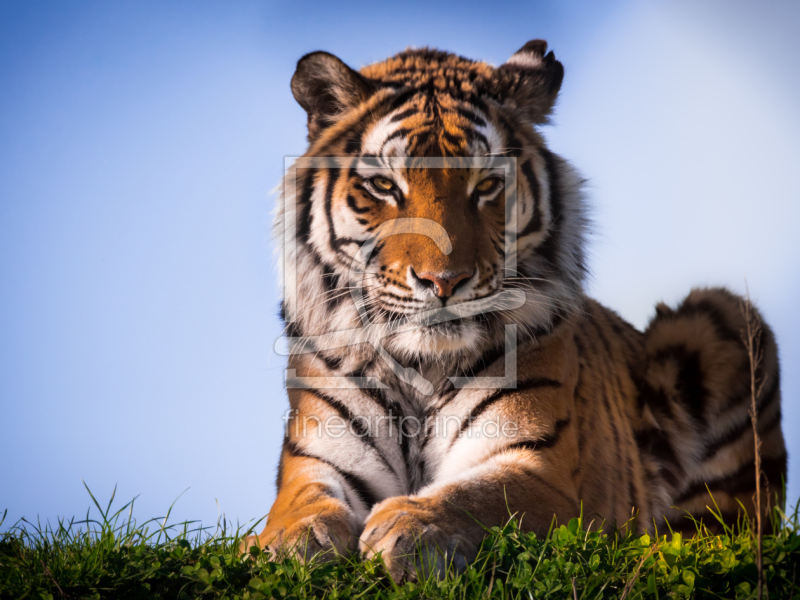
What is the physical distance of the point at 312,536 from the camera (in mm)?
1785

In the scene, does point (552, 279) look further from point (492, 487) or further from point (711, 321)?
point (711, 321)

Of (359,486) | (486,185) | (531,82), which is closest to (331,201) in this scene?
(486,185)

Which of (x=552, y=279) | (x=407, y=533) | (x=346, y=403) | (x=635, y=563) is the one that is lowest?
(x=635, y=563)

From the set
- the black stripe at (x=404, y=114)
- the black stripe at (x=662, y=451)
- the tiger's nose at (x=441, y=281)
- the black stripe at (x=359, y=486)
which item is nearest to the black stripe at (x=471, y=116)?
the black stripe at (x=404, y=114)

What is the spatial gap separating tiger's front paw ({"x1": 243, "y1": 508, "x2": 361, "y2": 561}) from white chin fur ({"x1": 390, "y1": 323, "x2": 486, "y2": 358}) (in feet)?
1.90

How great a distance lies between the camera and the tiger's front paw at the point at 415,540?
64.2 inches

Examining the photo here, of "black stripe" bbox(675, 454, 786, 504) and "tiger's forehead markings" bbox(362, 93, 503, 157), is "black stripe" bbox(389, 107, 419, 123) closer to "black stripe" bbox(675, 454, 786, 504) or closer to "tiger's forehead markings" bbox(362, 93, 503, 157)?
"tiger's forehead markings" bbox(362, 93, 503, 157)

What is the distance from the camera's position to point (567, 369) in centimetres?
238

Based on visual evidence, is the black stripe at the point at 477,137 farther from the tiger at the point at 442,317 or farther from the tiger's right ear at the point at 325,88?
the tiger's right ear at the point at 325,88

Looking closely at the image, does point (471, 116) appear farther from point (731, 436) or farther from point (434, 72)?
point (731, 436)

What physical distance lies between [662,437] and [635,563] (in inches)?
48.5

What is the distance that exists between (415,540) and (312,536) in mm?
297

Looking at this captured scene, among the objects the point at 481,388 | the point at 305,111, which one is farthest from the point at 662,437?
the point at 305,111

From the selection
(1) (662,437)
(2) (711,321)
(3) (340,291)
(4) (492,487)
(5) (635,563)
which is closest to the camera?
(5) (635,563)
